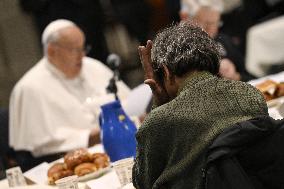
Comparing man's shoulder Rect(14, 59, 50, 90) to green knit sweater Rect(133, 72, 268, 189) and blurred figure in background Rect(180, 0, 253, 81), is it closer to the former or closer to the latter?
blurred figure in background Rect(180, 0, 253, 81)

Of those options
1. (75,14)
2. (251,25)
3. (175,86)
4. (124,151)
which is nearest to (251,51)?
(251,25)

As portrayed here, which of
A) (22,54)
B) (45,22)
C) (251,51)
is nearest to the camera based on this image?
(45,22)

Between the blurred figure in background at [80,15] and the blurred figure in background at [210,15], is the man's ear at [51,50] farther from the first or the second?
the blurred figure in background at [80,15]

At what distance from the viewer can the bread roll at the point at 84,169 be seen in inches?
133

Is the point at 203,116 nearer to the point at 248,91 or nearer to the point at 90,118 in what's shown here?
the point at 248,91

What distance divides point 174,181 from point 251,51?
515 cm

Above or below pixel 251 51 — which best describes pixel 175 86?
above

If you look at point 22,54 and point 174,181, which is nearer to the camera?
point 174,181

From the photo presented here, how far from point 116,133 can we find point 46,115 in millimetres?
1763

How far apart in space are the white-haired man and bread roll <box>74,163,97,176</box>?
1596 millimetres

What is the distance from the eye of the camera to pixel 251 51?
7.23m

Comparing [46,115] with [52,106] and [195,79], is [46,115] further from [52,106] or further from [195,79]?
[195,79]

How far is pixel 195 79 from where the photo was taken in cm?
228

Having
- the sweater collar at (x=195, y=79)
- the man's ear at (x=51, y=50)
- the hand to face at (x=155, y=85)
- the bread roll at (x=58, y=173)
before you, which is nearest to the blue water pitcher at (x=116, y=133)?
the bread roll at (x=58, y=173)
